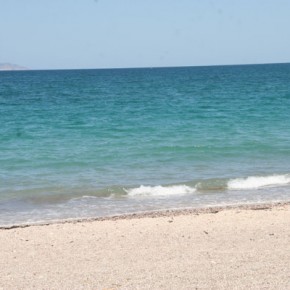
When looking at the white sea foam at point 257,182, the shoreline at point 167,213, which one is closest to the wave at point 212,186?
the white sea foam at point 257,182

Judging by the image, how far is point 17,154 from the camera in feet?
62.1

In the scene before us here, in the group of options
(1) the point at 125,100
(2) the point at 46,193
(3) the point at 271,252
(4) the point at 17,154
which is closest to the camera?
(3) the point at 271,252

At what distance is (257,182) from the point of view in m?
14.5

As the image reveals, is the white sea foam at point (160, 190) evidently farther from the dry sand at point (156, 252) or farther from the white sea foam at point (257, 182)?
the dry sand at point (156, 252)

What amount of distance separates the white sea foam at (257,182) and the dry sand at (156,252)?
265cm

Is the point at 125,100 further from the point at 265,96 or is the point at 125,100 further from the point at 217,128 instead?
the point at 217,128

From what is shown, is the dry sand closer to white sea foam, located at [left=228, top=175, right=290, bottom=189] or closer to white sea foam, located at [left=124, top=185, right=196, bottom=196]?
white sea foam, located at [left=124, top=185, right=196, bottom=196]

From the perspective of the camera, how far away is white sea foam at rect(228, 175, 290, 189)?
1429 centimetres

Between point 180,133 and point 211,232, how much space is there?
45.1ft

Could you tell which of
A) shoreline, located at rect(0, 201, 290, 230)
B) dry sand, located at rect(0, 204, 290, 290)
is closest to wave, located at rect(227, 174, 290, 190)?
shoreline, located at rect(0, 201, 290, 230)

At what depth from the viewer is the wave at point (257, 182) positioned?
1427 centimetres

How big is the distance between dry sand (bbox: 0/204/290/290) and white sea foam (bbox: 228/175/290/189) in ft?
8.69

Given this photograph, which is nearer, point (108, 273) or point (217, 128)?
point (108, 273)

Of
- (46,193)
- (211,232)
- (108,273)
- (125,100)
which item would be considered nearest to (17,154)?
(46,193)
